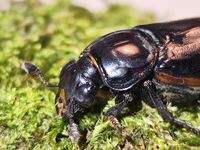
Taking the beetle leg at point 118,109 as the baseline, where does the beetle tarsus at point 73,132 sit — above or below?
below

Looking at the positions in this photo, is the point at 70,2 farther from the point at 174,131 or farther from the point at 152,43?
the point at 174,131

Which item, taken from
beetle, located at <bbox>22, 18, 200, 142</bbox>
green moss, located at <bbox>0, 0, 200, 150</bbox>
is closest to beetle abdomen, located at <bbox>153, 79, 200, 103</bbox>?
beetle, located at <bbox>22, 18, 200, 142</bbox>

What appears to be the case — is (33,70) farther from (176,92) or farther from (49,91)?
(176,92)

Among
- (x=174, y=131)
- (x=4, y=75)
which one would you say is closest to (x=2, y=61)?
(x=4, y=75)

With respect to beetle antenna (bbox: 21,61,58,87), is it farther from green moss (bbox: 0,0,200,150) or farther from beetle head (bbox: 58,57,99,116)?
beetle head (bbox: 58,57,99,116)

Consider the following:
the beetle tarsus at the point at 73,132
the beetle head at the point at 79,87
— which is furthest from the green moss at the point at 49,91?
the beetle head at the point at 79,87

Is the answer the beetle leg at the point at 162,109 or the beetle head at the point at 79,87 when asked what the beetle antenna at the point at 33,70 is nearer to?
the beetle head at the point at 79,87
